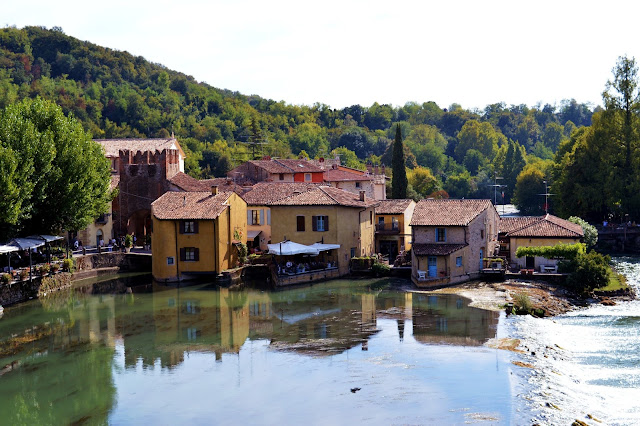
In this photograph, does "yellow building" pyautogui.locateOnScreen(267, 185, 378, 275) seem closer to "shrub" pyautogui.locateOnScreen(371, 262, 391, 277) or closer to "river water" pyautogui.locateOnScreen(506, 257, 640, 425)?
"shrub" pyautogui.locateOnScreen(371, 262, 391, 277)

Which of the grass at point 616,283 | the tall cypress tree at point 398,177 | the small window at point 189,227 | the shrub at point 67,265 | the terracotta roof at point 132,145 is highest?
the terracotta roof at point 132,145

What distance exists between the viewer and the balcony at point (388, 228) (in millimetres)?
50469

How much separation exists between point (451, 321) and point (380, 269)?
12.1 metres

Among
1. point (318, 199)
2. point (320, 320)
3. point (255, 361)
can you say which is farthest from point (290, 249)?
point (255, 361)

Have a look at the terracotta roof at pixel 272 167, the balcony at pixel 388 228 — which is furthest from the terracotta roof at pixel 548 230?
the terracotta roof at pixel 272 167

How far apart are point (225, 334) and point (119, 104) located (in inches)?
3591

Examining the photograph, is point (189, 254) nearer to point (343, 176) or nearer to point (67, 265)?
point (67, 265)

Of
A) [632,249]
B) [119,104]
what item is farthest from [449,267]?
[119,104]

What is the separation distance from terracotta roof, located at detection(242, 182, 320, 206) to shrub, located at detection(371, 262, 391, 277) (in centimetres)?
759

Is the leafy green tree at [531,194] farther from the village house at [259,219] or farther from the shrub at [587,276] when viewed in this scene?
the shrub at [587,276]

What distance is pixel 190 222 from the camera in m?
43.2

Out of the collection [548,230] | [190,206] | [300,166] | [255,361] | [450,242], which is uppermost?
[300,166]

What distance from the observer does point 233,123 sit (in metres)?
129

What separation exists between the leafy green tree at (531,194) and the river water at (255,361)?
178ft
